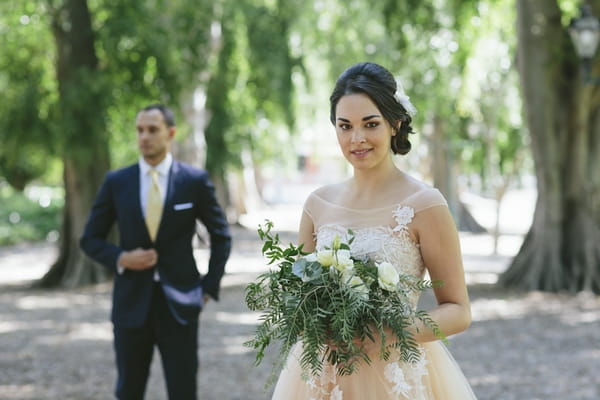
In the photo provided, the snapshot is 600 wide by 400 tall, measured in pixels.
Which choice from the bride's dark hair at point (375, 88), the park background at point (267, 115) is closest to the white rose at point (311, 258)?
the bride's dark hair at point (375, 88)

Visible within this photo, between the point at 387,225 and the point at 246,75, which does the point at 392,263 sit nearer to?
the point at 387,225


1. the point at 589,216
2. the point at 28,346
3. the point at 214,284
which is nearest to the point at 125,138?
the point at 28,346

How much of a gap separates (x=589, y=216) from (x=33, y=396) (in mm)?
→ 9363

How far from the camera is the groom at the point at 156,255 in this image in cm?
506

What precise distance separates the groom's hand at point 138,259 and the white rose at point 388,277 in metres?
2.63

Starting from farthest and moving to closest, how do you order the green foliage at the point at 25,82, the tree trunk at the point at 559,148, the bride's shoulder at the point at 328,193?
the green foliage at the point at 25,82 < the tree trunk at the point at 559,148 < the bride's shoulder at the point at 328,193

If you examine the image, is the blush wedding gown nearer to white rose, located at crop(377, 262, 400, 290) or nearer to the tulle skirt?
the tulle skirt

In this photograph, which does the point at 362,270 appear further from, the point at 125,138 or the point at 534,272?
the point at 125,138

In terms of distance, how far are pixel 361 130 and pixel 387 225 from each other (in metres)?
0.35

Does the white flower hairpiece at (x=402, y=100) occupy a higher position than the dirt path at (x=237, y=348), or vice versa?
the white flower hairpiece at (x=402, y=100)

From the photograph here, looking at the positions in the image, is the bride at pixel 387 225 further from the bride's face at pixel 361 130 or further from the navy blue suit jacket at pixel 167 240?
the navy blue suit jacket at pixel 167 240

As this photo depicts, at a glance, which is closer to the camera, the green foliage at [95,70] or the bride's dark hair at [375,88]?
the bride's dark hair at [375,88]

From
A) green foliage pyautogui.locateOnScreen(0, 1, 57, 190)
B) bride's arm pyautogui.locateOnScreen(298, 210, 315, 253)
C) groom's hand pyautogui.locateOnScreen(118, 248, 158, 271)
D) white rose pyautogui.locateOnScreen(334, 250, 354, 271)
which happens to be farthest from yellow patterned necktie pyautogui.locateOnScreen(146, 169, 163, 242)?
green foliage pyautogui.locateOnScreen(0, 1, 57, 190)

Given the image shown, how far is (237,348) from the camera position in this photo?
32.9ft
